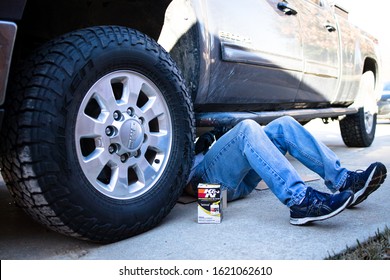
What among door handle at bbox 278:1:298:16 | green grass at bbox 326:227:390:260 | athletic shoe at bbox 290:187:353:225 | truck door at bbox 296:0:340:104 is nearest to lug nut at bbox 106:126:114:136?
athletic shoe at bbox 290:187:353:225

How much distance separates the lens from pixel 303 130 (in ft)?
7.52

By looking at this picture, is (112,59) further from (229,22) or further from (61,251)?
(229,22)

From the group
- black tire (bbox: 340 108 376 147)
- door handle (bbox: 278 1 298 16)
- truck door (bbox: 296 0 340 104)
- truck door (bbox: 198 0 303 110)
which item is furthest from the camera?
black tire (bbox: 340 108 376 147)

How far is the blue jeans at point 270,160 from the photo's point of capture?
6.67 feet

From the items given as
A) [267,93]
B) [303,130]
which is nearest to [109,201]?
[303,130]

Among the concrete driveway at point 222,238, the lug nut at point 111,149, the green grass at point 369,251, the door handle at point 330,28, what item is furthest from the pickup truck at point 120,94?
the door handle at point 330,28

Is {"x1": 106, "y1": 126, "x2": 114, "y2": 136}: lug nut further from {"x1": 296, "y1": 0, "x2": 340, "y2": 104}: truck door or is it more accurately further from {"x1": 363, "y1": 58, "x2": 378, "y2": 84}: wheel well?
{"x1": 363, "y1": 58, "x2": 378, "y2": 84}: wheel well

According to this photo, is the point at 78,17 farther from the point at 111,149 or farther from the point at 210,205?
the point at 210,205

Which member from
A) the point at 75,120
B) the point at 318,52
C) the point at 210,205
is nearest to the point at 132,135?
the point at 75,120

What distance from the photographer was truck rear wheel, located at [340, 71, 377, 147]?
491 cm

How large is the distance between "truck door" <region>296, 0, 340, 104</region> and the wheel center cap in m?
1.96

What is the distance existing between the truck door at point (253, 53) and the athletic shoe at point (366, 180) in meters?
0.94

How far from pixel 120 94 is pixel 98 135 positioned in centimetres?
33

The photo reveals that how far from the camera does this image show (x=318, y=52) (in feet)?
12.4
